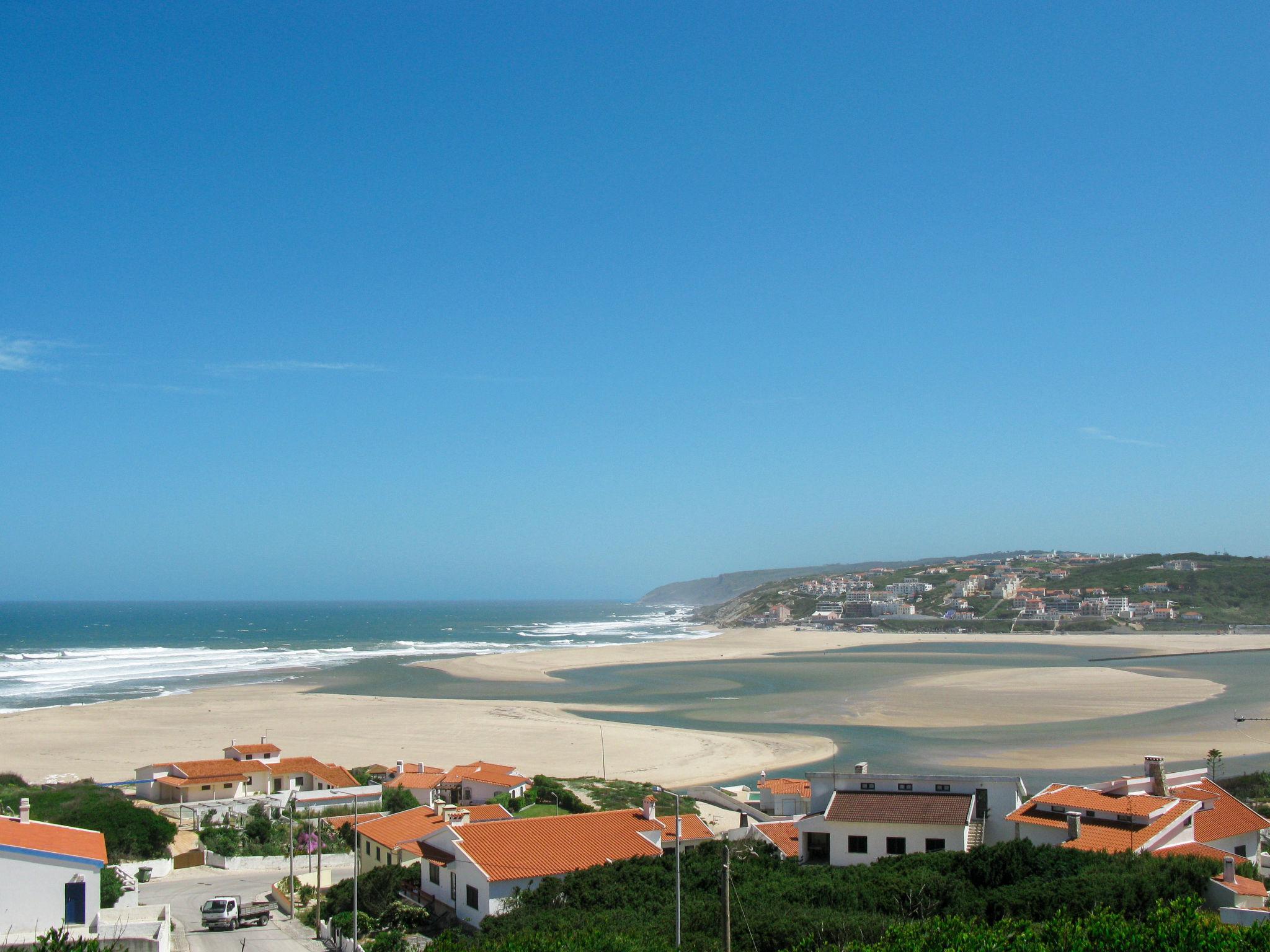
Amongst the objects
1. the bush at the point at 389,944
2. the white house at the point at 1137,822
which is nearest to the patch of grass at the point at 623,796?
the white house at the point at 1137,822

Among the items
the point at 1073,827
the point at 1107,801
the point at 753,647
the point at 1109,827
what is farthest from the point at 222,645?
the point at 1109,827

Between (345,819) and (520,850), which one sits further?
(345,819)

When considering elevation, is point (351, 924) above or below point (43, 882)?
below

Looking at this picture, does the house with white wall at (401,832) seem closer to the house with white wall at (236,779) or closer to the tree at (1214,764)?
the house with white wall at (236,779)

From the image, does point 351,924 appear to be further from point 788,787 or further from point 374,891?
point 788,787

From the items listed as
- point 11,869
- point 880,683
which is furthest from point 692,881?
point 880,683

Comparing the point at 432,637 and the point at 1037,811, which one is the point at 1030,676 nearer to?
the point at 1037,811
